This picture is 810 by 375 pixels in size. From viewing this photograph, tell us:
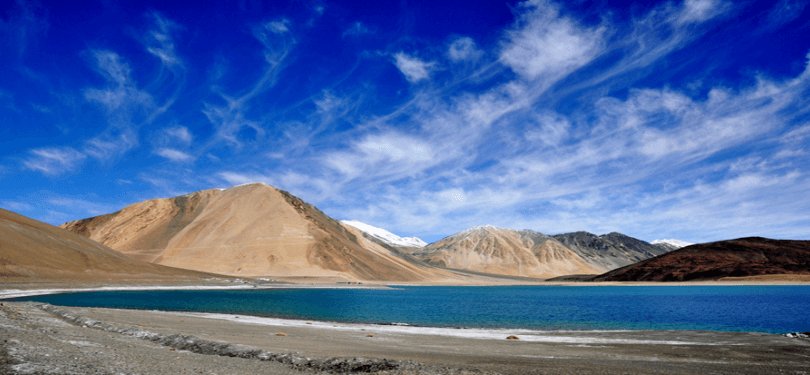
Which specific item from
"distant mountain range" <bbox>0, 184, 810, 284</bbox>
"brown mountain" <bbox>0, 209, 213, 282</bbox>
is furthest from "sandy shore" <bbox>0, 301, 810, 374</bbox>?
"distant mountain range" <bbox>0, 184, 810, 284</bbox>

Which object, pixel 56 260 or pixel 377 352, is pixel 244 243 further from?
pixel 377 352

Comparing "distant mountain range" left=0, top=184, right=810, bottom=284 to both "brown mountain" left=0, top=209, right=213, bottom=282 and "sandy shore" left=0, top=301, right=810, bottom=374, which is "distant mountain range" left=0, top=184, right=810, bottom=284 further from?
"sandy shore" left=0, top=301, right=810, bottom=374

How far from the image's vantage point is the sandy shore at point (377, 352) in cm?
1394

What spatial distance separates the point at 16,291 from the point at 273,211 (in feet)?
358

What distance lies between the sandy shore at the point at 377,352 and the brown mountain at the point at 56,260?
63.4m

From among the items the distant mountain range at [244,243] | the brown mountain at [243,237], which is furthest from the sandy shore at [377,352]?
the brown mountain at [243,237]

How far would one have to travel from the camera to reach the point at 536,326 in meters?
35.8

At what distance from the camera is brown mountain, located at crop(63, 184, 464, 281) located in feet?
478

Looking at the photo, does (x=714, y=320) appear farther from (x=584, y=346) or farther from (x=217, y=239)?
(x=217, y=239)

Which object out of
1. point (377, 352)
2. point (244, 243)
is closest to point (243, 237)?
point (244, 243)

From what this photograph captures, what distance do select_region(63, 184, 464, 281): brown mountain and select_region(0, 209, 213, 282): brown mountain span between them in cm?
3187

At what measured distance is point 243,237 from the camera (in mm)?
155250

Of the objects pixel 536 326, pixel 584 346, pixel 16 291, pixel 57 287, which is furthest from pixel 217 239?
pixel 584 346

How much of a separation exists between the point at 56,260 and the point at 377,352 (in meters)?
88.2
